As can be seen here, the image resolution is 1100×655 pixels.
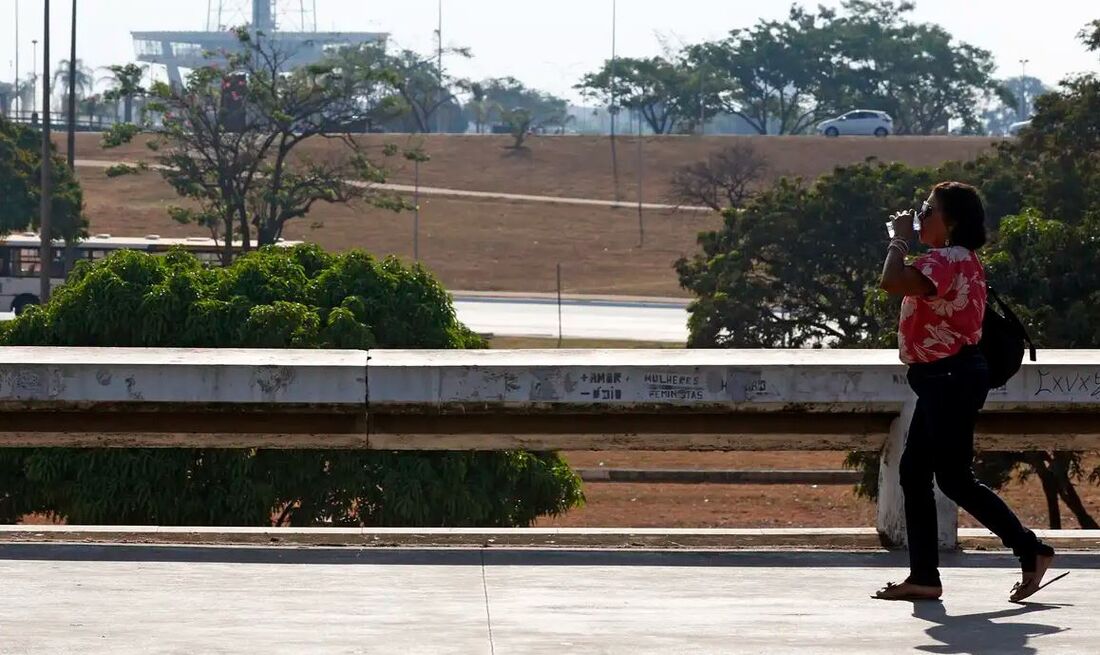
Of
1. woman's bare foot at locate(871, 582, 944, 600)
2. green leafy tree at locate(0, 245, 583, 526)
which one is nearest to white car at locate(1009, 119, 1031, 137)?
green leafy tree at locate(0, 245, 583, 526)

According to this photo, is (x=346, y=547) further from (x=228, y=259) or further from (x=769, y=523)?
(x=228, y=259)

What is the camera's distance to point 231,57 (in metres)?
54.9

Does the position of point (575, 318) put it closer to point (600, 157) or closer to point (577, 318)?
point (577, 318)

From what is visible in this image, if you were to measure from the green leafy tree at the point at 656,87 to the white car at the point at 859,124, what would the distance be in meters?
21.0

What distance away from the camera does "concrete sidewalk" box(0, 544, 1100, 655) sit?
509cm

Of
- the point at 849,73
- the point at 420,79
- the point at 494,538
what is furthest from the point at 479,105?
the point at 494,538

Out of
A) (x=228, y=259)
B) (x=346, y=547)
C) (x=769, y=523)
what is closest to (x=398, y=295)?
(x=769, y=523)

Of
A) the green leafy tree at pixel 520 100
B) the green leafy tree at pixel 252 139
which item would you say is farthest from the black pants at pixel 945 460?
the green leafy tree at pixel 520 100

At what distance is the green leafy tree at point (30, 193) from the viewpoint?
5562 centimetres

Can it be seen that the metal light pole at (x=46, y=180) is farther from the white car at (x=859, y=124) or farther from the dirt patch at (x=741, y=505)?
the white car at (x=859, y=124)

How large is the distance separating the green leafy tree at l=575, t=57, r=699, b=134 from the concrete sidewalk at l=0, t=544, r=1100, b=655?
10941 centimetres

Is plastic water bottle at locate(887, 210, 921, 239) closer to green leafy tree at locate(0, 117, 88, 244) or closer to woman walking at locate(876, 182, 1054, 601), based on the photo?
woman walking at locate(876, 182, 1054, 601)

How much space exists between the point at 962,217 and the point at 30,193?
57992mm

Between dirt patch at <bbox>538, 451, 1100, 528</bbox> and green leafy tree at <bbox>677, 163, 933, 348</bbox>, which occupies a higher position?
green leafy tree at <bbox>677, 163, 933, 348</bbox>
